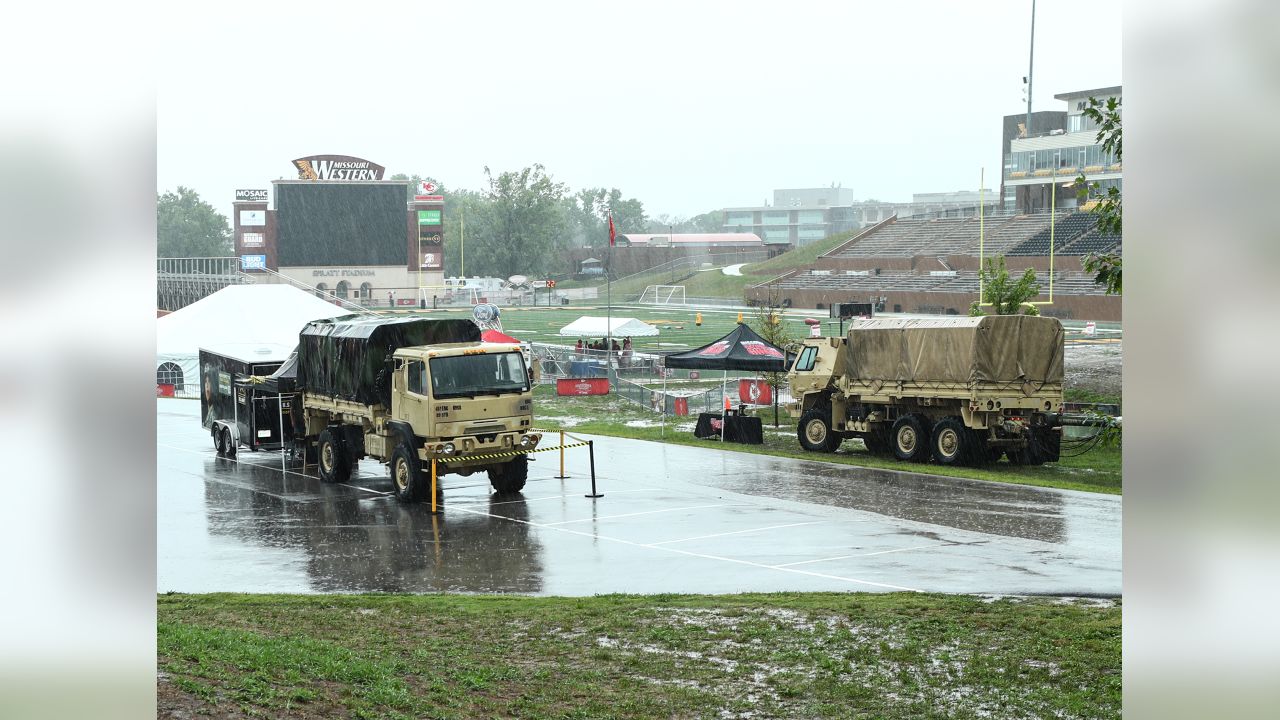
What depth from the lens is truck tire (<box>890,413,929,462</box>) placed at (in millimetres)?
24188

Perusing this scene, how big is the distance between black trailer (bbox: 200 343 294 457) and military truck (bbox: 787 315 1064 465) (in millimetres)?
11253

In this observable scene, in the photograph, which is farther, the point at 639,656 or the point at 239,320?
the point at 239,320

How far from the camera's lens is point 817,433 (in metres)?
26.5

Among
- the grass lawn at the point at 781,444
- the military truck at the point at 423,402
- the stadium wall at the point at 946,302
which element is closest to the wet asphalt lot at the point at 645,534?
the military truck at the point at 423,402

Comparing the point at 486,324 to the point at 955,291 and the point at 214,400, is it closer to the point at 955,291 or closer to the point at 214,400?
the point at 214,400

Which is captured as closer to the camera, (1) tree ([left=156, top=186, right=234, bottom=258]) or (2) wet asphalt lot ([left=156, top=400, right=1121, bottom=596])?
(2) wet asphalt lot ([left=156, top=400, right=1121, bottom=596])

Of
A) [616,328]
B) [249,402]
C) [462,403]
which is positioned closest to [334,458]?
[462,403]

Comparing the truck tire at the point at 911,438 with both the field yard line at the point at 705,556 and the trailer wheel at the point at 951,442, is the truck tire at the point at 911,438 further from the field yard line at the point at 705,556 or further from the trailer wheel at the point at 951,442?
the field yard line at the point at 705,556

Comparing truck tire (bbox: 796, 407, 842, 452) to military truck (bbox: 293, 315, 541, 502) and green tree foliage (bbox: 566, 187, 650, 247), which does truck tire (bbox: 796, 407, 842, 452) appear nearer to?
military truck (bbox: 293, 315, 541, 502)

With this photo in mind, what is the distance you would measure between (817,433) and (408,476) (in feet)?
32.7

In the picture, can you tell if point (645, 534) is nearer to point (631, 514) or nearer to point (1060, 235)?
point (631, 514)

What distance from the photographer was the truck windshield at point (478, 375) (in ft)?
64.1

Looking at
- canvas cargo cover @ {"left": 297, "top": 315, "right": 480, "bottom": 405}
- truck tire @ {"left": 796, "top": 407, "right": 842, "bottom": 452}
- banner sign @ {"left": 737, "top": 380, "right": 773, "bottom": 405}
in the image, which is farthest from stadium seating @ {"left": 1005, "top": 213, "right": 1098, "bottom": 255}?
canvas cargo cover @ {"left": 297, "top": 315, "right": 480, "bottom": 405}
